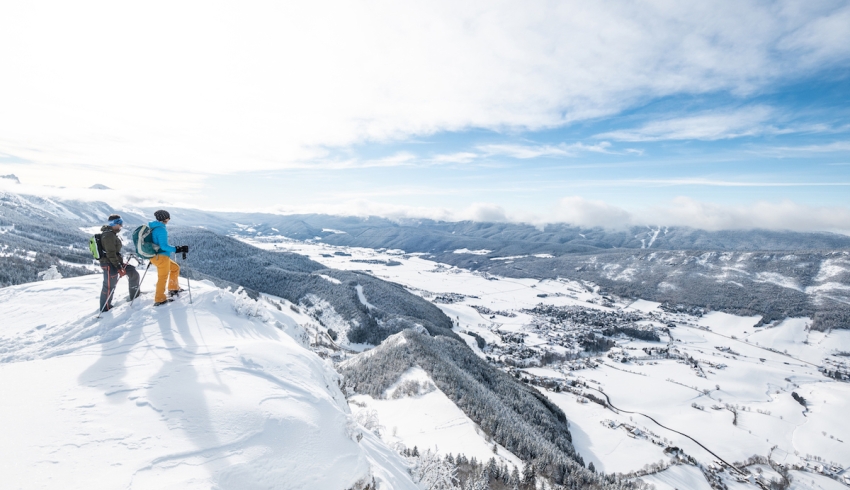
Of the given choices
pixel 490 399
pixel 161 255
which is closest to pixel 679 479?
pixel 490 399

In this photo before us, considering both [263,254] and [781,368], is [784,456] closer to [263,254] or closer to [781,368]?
[781,368]

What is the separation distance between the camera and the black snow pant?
1271cm

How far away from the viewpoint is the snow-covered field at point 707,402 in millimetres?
58656

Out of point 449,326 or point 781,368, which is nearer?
point 781,368

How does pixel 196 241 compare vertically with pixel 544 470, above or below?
above

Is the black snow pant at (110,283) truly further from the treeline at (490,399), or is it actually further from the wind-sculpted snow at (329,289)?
the wind-sculpted snow at (329,289)

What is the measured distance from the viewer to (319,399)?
10000mm

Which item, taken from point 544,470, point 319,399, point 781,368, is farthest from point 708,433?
point 319,399

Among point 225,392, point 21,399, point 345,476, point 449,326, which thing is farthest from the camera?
point 449,326

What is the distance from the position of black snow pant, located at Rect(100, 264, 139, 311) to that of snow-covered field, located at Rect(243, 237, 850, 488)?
3053 centimetres

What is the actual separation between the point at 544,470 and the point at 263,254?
554 feet

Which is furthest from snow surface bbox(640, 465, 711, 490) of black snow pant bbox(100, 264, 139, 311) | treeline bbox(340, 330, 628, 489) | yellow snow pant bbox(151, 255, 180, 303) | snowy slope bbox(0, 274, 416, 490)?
black snow pant bbox(100, 264, 139, 311)

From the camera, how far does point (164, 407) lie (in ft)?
24.3

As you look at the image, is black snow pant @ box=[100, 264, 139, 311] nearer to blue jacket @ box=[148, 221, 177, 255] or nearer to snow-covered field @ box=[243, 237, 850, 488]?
blue jacket @ box=[148, 221, 177, 255]
